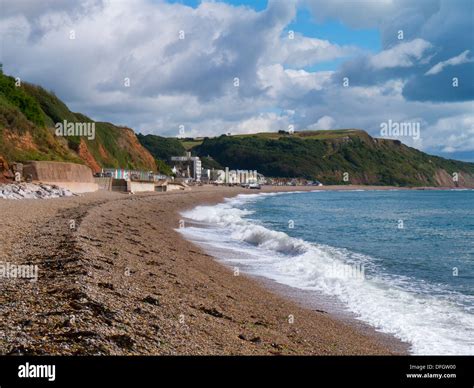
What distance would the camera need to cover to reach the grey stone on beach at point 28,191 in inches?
1199

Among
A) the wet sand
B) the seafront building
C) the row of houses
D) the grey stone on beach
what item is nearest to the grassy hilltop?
the grey stone on beach

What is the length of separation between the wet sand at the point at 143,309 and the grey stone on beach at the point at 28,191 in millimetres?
16984

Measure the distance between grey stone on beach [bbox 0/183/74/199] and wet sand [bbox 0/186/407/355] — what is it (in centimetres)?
1698

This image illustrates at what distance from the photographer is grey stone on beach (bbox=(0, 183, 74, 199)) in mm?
30452

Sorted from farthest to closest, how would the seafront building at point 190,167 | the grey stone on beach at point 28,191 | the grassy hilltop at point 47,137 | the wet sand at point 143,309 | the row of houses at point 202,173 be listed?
the row of houses at point 202,173
the seafront building at point 190,167
the grassy hilltop at point 47,137
the grey stone on beach at point 28,191
the wet sand at point 143,309

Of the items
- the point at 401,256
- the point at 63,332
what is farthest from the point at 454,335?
the point at 401,256

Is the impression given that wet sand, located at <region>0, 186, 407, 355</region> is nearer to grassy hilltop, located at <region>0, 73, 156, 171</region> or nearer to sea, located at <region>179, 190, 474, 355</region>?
sea, located at <region>179, 190, 474, 355</region>

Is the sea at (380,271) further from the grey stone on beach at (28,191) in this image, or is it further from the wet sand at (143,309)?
the grey stone on beach at (28,191)

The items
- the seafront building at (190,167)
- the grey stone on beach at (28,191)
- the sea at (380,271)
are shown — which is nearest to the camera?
the sea at (380,271)

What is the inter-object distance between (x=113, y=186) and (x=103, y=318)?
54.9m

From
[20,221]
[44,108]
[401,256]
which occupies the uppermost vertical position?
[44,108]

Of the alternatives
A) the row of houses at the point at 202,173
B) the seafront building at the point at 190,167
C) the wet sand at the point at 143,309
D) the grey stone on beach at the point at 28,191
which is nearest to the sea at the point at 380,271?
the wet sand at the point at 143,309

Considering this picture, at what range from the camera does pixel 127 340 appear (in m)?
5.91
